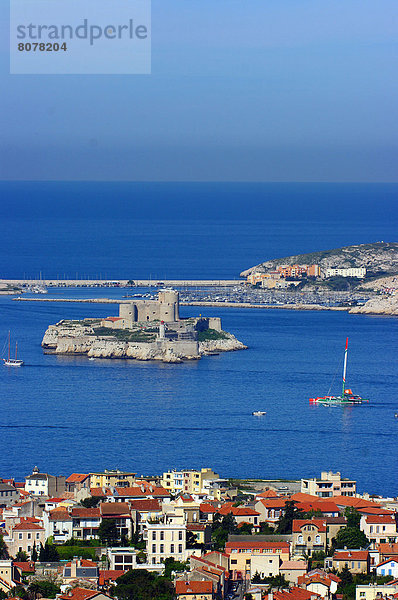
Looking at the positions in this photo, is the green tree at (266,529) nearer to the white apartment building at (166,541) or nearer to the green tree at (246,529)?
the green tree at (246,529)

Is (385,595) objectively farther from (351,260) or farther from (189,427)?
(351,260)

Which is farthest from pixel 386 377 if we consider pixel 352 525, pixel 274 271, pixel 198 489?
pixel 274 271

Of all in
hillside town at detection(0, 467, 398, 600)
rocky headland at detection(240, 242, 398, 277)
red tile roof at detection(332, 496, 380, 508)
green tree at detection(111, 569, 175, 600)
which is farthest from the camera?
rocky headland at detection(240, 242, 398, 277)

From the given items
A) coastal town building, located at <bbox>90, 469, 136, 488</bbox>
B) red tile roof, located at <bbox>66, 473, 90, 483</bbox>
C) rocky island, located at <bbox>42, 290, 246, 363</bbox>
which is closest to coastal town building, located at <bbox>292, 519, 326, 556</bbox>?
coastal town building, located at <bbox>90, 469, 136, 488</bbox>

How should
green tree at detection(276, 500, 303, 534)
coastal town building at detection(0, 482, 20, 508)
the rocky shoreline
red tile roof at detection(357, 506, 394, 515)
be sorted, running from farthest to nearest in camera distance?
the rocky shoreline < coastal town building at detection(0, 482, 20, 508) < red tile roof at detection(357, 506, 394, 515) < green tree at detection(276, 500, 303, 534)

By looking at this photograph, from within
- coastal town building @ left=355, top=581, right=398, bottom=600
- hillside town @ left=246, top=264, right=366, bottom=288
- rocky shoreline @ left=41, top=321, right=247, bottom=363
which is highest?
hillside town @ left=246, top=264, right=366, bottom=288

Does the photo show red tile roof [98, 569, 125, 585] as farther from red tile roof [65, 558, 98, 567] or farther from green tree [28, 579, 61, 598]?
green tree [28, 579, 61, 598]

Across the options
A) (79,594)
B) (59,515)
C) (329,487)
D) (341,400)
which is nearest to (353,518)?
(329,487)

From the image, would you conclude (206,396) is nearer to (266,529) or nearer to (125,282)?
(266,529)
